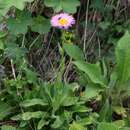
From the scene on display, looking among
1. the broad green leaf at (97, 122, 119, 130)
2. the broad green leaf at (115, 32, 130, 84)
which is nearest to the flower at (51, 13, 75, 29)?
the broad green leaf at (115, 32, 130, 84)

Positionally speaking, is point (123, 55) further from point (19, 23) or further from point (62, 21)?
point (19, 23)

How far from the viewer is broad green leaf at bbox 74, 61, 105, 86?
2.22 m

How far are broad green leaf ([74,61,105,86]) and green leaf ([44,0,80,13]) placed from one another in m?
0.28

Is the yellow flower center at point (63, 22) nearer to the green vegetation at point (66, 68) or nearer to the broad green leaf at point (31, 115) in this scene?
the green vegetation at point (66, 68)

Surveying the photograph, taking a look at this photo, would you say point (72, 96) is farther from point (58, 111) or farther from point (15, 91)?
point (15, 91)

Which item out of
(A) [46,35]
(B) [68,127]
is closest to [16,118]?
(B) [68,127]

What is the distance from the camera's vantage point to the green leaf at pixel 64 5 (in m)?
2.29

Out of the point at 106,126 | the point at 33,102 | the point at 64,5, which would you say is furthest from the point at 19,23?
the point at 106,126

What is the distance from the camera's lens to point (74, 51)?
236cm

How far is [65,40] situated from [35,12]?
1.62 feet

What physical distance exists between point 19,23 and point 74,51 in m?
0.33

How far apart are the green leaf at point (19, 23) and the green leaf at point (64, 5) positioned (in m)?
0.15

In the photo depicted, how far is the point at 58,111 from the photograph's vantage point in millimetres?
2180

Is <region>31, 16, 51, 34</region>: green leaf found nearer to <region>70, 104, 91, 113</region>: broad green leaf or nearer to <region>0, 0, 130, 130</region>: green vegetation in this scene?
<region>0, 0, 130, 130</region>: green vegetation
